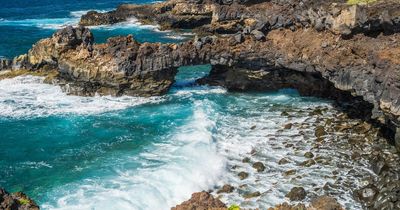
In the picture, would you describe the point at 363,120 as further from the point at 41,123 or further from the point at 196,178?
the point at 41,123

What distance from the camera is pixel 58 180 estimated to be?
23.9 metres

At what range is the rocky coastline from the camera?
27109mm

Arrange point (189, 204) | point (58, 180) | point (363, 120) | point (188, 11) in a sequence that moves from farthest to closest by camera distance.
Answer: point (188, 11)
point (363, 120)
point (58, 180)
point (189, 204)

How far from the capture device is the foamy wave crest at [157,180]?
2152 centimetres

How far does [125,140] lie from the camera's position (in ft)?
95.6

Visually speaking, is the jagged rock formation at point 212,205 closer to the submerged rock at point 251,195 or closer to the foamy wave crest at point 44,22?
the submerged rock at point 251,195

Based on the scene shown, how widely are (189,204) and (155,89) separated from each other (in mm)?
25214

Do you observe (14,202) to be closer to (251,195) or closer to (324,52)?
(251,195)

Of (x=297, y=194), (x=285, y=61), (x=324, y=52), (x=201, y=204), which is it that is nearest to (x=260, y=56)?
(x=285, y=61)

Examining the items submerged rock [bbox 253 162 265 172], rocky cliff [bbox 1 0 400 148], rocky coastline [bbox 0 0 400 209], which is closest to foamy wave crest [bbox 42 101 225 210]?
submerged rock [bbox 253 162 265 172]

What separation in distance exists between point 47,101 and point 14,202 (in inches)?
1014

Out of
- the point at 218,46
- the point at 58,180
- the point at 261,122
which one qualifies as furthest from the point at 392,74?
the point at 58,180

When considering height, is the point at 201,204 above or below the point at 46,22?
above

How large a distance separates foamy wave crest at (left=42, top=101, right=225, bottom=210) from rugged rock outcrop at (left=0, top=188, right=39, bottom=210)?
328 inches
